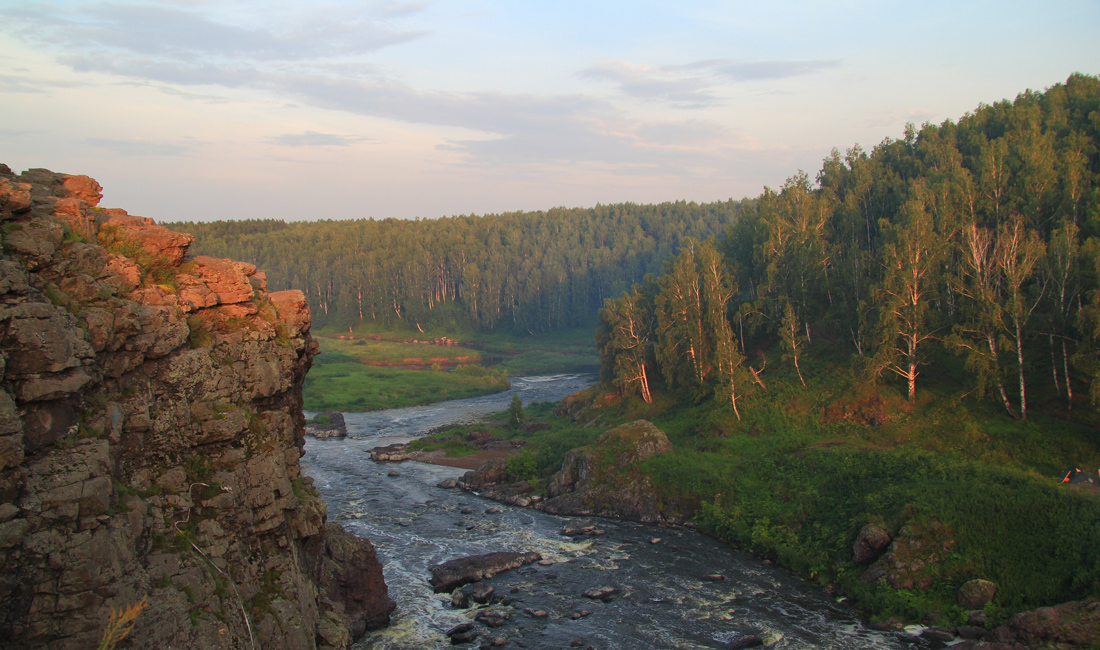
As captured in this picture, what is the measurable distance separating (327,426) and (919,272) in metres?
58.7

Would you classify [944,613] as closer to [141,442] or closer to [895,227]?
[141,442]

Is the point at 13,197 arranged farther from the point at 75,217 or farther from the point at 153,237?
the point at 153,237

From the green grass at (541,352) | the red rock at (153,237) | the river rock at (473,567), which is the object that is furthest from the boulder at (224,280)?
the green grass at (541,352)

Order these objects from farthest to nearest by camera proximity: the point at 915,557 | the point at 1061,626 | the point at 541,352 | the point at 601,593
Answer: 1. the point at 541,352
2. the point at 915,557
3. the point at 601,593
4. the point at 1061,626

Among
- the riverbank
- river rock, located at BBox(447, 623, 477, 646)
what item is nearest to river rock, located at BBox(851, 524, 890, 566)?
the riverbank

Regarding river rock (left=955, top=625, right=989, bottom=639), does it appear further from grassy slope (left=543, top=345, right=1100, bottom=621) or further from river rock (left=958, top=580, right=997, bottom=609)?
river rock (left=958, top=580, right=997, bottom=609)

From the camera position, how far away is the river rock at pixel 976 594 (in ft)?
105

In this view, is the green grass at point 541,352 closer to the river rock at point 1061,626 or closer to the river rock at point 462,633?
the river rock at point 462,633

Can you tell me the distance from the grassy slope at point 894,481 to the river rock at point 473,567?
44.1 ft

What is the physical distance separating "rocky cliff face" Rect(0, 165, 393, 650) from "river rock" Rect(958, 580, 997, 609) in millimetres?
27623

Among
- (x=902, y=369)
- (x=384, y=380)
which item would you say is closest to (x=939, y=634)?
(x=902, y=369)

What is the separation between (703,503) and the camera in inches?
1829

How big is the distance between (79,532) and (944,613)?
33.9 m

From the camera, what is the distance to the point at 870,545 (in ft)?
121
